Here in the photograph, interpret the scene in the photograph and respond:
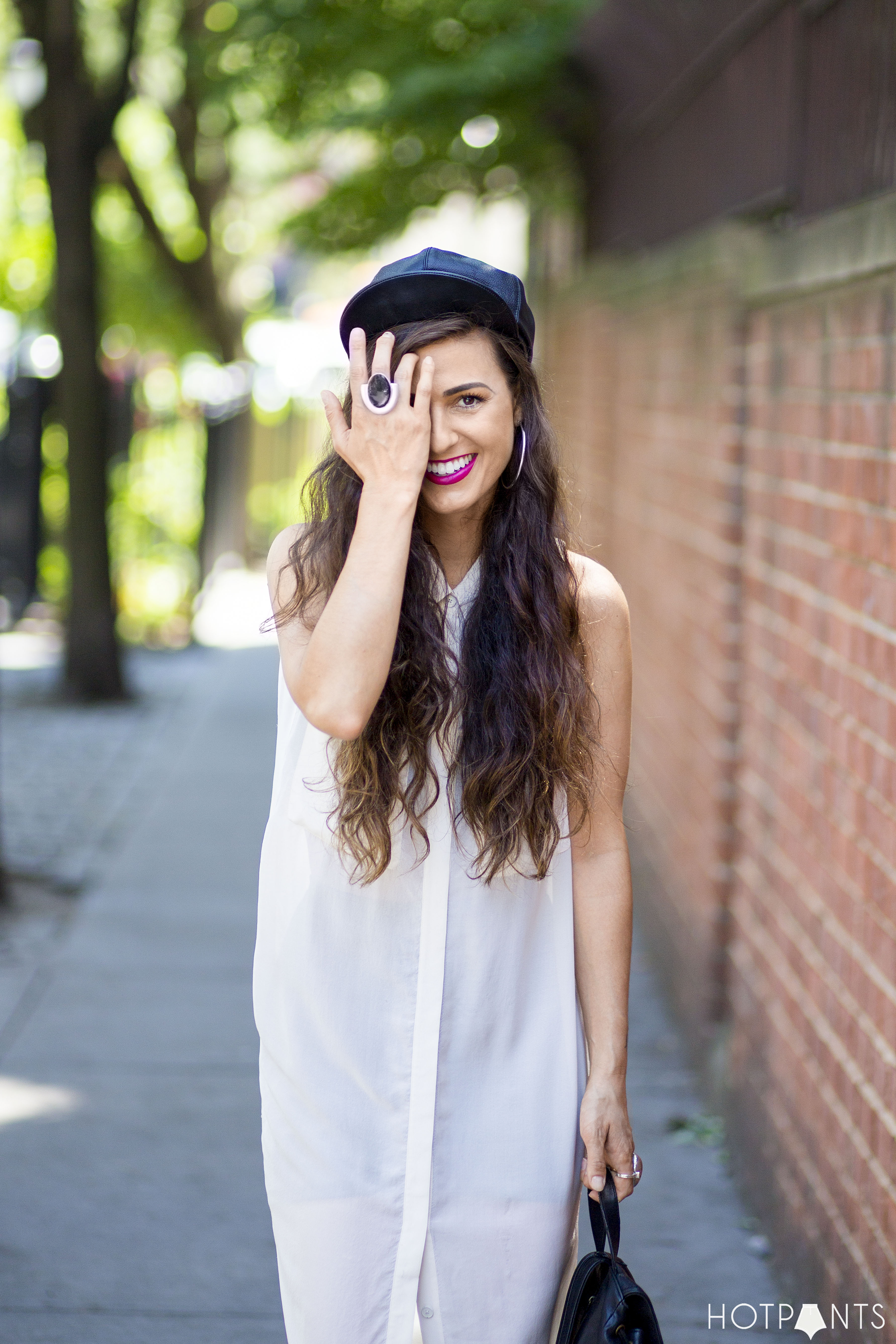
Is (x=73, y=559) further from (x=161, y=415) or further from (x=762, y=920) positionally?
(x=762, y=920)

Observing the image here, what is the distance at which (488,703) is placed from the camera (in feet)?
7.18

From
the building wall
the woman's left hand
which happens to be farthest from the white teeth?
the woman's left hand

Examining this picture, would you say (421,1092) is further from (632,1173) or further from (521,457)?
(521,457)

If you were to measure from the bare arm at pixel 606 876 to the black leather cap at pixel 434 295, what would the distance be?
15.4 inches

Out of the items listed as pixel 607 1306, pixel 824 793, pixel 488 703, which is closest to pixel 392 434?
pixel 488 703

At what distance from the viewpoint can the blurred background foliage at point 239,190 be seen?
329 inches

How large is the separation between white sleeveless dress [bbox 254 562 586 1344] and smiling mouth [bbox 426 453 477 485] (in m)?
0.18

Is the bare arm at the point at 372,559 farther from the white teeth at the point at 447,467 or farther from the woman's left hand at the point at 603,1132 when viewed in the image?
the woman's left hand at the point at 603,1132

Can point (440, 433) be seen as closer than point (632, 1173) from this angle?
Yes

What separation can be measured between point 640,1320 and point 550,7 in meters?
7.46

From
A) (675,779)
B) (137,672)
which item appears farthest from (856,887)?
(137,672)

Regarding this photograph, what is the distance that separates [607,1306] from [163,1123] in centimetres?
253

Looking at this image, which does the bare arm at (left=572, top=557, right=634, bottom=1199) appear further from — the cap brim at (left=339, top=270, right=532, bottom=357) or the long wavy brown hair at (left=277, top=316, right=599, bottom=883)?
the cap brim at (left=339, top=270, right=532, bottom=357)

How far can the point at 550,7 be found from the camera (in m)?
8.13
